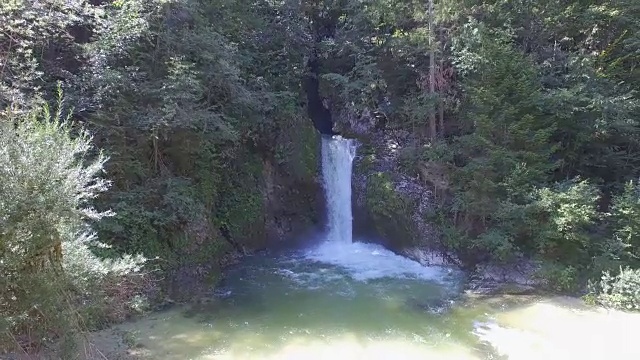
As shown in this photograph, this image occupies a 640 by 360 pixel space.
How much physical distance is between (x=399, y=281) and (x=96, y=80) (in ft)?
26.9

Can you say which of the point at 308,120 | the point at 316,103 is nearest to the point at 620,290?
the point at 308,120

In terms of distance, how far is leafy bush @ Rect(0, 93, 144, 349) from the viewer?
4938 mm

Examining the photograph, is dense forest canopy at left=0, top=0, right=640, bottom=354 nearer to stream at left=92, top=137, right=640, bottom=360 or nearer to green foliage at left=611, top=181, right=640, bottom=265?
green foliage at left=611, top=181, right=640, bottom=265

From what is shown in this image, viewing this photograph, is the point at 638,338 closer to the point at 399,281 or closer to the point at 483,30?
the point at 399,281

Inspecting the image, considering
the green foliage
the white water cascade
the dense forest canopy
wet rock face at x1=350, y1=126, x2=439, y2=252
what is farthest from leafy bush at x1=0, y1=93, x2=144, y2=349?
the green foliage

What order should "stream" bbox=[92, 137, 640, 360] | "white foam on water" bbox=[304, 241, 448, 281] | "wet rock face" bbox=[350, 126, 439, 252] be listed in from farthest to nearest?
"wet rock face" bbox=[350, 126, 439, 252], "white foam on water" bbox=[304, 241, 448, 281], "stream" bbox=[92, 137, 640, 360]

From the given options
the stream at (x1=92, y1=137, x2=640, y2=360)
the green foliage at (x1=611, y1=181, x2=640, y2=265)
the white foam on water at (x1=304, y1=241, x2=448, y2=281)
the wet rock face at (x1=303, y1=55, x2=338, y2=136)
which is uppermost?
the wet rock face at (x1=303, y1=55, x2=338, y2=136)

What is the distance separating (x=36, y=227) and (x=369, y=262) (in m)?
8.81

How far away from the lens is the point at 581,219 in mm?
9547

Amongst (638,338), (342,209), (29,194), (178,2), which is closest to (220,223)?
(342,209)

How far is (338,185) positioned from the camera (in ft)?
46.0

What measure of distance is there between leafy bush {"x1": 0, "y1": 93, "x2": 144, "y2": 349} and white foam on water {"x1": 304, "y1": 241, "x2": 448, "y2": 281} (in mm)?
7152

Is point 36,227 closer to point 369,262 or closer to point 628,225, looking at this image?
point 369,262

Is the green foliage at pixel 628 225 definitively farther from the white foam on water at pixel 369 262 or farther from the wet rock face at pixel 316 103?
the wet rock face at pixel 316 103
